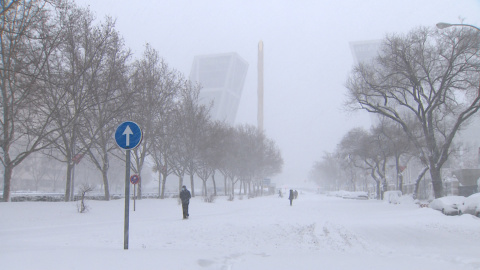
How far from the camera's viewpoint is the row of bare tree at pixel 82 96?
1717 cm

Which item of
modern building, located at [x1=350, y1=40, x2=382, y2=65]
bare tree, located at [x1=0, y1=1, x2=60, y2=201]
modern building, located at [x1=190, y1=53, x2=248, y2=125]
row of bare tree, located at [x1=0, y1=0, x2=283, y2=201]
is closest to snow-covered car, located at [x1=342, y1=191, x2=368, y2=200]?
row of bare tree, located at [x1=0, y1=0, x2=283, y2=201]

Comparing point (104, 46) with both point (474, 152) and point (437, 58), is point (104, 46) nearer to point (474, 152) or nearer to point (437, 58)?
point (437, 58)

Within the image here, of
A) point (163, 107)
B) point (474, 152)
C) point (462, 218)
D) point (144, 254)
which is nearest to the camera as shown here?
point (144, 254)

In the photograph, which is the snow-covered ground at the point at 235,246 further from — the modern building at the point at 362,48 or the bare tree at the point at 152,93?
the modern building at the point at 362,48

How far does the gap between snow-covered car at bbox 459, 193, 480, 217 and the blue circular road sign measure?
17238mm

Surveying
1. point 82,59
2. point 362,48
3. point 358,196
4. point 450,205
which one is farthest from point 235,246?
point 362,48

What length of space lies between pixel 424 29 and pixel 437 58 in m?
2.03

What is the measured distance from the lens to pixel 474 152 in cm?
8488

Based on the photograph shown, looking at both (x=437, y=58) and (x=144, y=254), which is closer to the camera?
(x=144, y=254)

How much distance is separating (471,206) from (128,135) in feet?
58.6

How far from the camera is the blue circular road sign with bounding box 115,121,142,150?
298 inches

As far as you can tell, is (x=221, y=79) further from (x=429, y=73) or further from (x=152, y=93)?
(x=429, y=73)

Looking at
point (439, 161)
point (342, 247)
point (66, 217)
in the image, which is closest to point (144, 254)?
point (342, 247)

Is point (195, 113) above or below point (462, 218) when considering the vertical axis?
above
